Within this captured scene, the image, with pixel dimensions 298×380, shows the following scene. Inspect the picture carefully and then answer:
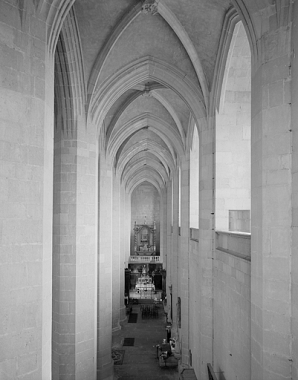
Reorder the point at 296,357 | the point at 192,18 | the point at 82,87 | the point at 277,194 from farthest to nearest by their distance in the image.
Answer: the point at 82,87 → the point at 192,18 → the point at 277,194 → the point at 296,357

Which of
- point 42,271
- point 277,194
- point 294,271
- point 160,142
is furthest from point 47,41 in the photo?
point 160,142

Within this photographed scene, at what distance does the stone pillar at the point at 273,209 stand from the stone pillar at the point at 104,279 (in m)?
9.12

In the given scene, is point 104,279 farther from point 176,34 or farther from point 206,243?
point 176,34

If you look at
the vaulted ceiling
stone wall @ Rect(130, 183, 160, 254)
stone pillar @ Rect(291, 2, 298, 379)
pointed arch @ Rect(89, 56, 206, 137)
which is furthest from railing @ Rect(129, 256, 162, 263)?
stone pillar @ Rect(291, 2, 298, 379)

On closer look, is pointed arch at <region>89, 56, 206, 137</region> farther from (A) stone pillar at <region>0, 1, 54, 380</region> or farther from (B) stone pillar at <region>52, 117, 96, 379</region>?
(A) stone pillar at <region>0, 1, 54, 380</region>

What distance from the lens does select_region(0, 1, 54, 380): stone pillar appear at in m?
4.83

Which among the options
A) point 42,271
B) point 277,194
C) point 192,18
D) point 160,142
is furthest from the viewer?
point 160,142

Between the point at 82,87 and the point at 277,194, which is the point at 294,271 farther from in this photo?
the point at 82,87

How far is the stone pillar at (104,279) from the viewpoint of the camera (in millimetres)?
12930

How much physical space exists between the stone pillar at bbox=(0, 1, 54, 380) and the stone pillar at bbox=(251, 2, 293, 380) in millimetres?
3282

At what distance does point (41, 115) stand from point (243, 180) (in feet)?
18.0

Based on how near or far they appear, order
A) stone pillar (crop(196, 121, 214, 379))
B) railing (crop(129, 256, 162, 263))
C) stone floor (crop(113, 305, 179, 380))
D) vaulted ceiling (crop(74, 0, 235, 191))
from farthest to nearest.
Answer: railing (crop(129, 256, 162, 263))
stone floor (crop(113, 305, 179, 380))
stone pillar (crop(196, 121, 214, 379))
vaulted ceiling (crop(74, 0, 235, 191))

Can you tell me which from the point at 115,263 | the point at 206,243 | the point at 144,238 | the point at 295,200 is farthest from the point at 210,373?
the point at 144,238

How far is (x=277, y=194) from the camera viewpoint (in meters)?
4.88
